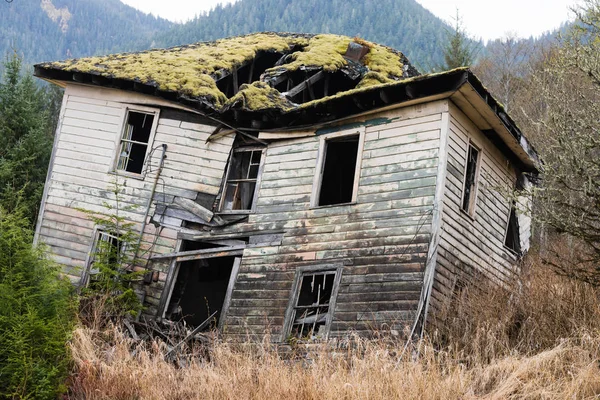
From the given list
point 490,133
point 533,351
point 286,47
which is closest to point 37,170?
point 286,47

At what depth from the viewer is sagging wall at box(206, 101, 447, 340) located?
41.2 feet

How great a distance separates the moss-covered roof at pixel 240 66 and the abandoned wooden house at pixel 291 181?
0.19ft

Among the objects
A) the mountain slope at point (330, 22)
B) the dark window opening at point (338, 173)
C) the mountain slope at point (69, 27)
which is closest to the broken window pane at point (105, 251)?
the dark window opening at point (338, 173)

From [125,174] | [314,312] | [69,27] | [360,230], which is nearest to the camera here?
[360,230]

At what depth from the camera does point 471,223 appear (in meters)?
14.4

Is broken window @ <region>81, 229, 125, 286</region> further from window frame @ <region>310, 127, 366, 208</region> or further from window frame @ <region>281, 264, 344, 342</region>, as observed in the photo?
window frame @ <region>310, 127, 366, 208</region>

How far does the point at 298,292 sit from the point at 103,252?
468cm

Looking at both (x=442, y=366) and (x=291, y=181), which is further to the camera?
(x=291, y=181)

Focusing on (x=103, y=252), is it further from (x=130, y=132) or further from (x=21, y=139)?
(x=21, y=139)

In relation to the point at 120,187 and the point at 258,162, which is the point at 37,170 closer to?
the point at 120,187

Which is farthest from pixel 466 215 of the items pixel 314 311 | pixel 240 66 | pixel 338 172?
pixel 240 66

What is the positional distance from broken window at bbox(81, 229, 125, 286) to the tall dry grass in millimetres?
2763

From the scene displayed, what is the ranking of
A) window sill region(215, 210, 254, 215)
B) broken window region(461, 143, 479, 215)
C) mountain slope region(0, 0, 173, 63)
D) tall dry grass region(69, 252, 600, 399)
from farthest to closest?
mountain slope region(0, 0, 173, 63)
window sill region(215, 210, 254, 215)
broken window region(461, 143, 479, 215)
tall dry grass region(69, 252, 600, 399)

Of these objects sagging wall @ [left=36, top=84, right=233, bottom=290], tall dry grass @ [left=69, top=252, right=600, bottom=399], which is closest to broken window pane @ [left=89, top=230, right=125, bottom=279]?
sagging wall @ [left=36, top=84, right=233, bottom=290]
